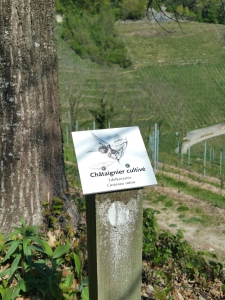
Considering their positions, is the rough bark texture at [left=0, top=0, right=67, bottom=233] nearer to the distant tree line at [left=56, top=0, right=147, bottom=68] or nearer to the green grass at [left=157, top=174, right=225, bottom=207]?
the green grass at [left=157, top=174, right=225, bottom=207]

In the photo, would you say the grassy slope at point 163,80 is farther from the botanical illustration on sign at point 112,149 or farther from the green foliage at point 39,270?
the botanical illustration on sign at point 112,149

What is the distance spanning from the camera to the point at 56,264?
2762 mm

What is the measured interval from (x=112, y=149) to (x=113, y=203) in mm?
277

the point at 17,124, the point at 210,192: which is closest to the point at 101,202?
the point at 17,124

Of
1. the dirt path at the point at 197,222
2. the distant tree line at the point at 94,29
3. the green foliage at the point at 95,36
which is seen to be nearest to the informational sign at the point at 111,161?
the dirt path at the point at 197,222

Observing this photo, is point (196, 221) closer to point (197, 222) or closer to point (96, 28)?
point (197, 222)

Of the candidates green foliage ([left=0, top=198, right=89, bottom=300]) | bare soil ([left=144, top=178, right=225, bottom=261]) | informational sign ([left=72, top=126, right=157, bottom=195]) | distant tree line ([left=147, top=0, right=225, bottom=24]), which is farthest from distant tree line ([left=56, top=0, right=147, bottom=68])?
informational sign ([left=72, top=126, right=157, bottom=195])

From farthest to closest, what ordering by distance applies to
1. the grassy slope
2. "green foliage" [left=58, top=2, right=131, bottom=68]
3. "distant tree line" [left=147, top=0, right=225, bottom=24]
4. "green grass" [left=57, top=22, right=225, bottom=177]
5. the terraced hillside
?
"green foliage" [left=58, top=2, right=131, bottom=68], the grassy slope, "green grass" [left=57, top=22, right=225, bottom=177], the terraced hillside, "distant tree line" [left=147, top=0, right=225, bottom=24]

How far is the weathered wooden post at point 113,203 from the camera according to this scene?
206 centimetres

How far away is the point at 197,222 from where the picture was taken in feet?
22.4

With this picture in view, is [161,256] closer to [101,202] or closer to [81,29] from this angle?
[101,202]

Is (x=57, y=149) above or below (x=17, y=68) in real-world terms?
below

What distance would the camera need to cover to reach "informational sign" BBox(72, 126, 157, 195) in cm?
204

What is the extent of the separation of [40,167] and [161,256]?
4.24 feet
